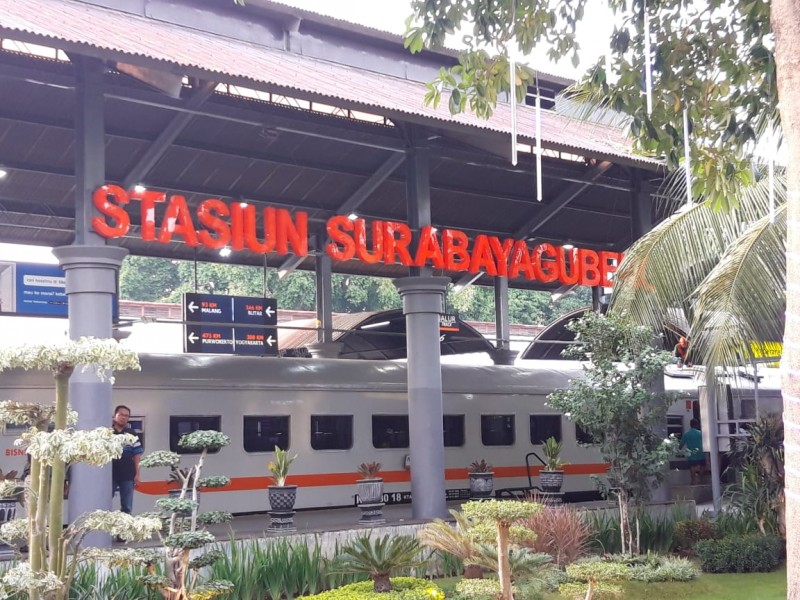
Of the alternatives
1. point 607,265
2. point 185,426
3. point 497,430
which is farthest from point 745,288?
point 185,426

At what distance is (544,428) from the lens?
1981 centimetres

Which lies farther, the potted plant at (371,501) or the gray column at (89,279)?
the potted plant at (371,501)

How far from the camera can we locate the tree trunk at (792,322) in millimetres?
4734

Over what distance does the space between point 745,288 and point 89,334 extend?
777 cm

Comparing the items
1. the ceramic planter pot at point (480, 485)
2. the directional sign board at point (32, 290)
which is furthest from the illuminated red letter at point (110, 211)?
the ceramic planter pot at point (480, 485)

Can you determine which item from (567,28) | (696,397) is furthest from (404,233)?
(696,397)

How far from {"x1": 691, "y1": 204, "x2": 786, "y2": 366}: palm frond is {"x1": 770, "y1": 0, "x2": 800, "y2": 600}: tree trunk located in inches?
273

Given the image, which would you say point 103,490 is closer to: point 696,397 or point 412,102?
point 412,102

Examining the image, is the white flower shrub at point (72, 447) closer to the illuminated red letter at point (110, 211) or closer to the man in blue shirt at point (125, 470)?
the illuminated red letter at point (110, 211)

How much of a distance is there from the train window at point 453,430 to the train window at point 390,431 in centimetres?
83

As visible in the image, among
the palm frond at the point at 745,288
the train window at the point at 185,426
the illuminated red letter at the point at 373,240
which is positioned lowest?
the train window at the point at 185,426

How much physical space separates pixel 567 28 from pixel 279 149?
7682 mm

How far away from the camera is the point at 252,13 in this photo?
62.6 ft

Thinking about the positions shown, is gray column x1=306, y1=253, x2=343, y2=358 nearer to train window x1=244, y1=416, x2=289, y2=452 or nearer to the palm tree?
train window x1=244, y1=416, x2=289, y2=452
